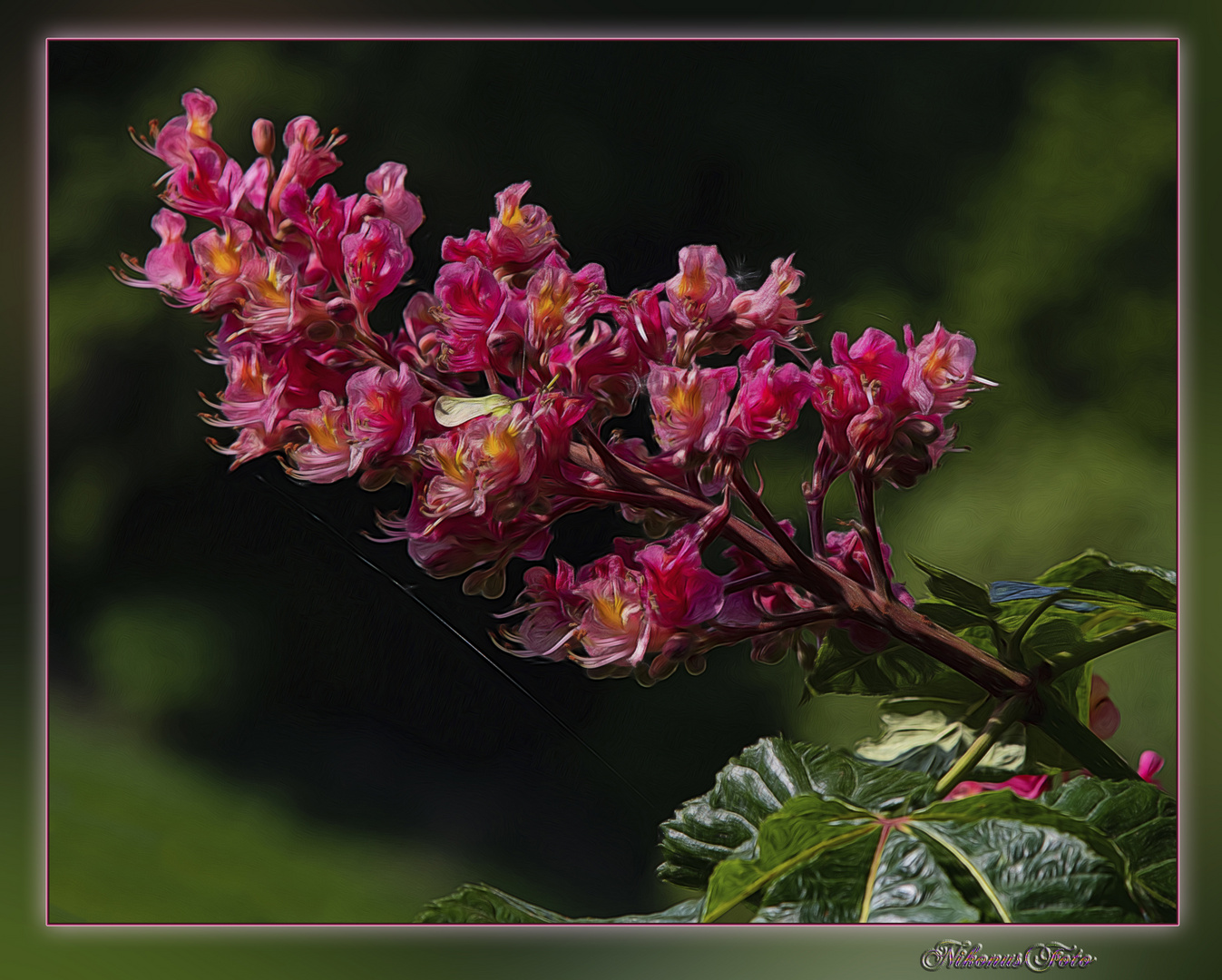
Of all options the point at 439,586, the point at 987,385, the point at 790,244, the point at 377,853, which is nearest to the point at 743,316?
the point at 790,244

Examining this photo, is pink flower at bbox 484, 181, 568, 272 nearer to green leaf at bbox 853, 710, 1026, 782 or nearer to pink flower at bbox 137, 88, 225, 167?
pink flower at bbox 137, 88, 225, 167

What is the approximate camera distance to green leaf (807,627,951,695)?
123cm

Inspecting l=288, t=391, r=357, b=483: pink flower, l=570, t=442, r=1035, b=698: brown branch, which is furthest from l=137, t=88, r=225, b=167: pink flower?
l=570, t=442, r=1035, b=698: brown branch

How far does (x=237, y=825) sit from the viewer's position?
1274 mm

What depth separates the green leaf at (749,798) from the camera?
4.14 feet

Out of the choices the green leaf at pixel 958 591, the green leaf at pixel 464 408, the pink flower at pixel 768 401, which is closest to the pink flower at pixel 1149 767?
the green leaf at pixel 958 591

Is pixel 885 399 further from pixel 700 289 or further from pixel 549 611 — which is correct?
pixel 549 611

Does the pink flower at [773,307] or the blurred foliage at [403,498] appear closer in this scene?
the pink flower at [773,307]

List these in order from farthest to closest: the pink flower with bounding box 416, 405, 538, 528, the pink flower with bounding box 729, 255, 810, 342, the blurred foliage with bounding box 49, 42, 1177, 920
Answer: the blurred foliage with bounding box 49, 42, 1177, 920, the pink flower with bounding box 729, 255, 810, 342, the pink flower with bounding box 416, 405, 538, 528

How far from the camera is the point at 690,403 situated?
1090 mm

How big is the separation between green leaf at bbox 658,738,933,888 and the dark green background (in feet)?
0.11

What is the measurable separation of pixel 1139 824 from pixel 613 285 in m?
0.91

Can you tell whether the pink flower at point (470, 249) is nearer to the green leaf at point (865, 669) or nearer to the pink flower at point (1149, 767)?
the green leaf at point (865, 669)

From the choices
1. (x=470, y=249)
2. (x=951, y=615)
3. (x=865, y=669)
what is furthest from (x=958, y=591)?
(x=470, y=249)
